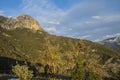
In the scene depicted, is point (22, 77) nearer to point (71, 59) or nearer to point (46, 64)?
point (46, 64)

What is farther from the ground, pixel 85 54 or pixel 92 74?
pixel 85 54

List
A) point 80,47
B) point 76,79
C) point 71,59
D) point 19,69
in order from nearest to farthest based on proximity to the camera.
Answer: point 76,79 < point 80,47 < point 71,59 < point 19,69

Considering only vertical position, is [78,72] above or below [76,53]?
below

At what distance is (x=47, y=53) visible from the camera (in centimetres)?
18475

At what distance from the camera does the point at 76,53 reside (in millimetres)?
148375

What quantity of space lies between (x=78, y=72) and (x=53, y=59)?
42.4 m

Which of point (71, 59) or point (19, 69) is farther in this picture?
point (19, 69)

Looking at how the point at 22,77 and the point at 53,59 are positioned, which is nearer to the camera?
the point at 53,59

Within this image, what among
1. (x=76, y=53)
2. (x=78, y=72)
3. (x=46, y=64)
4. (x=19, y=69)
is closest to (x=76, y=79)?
(x=78, y=72)

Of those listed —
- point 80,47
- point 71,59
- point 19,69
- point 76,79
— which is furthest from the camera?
point 19,69

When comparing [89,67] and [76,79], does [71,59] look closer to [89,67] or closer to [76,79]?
[89,67]

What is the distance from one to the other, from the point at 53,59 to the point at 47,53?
616cm

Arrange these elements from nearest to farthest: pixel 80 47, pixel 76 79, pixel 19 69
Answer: pixel 76 79 → pixel 80 47 → pixel 19 69

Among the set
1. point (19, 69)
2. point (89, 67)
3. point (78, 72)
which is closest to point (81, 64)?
point (78, 72)
